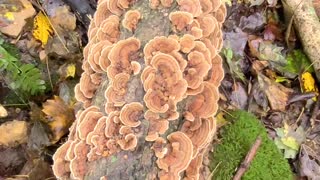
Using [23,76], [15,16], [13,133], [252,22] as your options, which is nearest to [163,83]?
[23,76]

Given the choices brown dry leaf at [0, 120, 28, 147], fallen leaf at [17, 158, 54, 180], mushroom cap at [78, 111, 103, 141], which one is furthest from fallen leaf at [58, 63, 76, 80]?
mushroom cap at [78, 111, 103, 141]

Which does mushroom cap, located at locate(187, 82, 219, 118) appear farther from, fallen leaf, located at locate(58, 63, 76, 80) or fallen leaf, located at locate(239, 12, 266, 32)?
fallen leaf, located at locate(239, 12, 266, 32)

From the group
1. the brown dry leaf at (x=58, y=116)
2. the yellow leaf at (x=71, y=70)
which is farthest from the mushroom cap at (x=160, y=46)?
the yellow leaf at (x=71, y=70)

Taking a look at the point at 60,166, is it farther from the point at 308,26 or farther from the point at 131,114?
the point at 308,26

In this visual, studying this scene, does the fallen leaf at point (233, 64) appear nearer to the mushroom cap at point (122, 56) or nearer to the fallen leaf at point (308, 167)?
the fallen leaf at point (308, 167)

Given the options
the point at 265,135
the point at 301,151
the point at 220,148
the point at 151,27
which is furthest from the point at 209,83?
the point at 301,151
